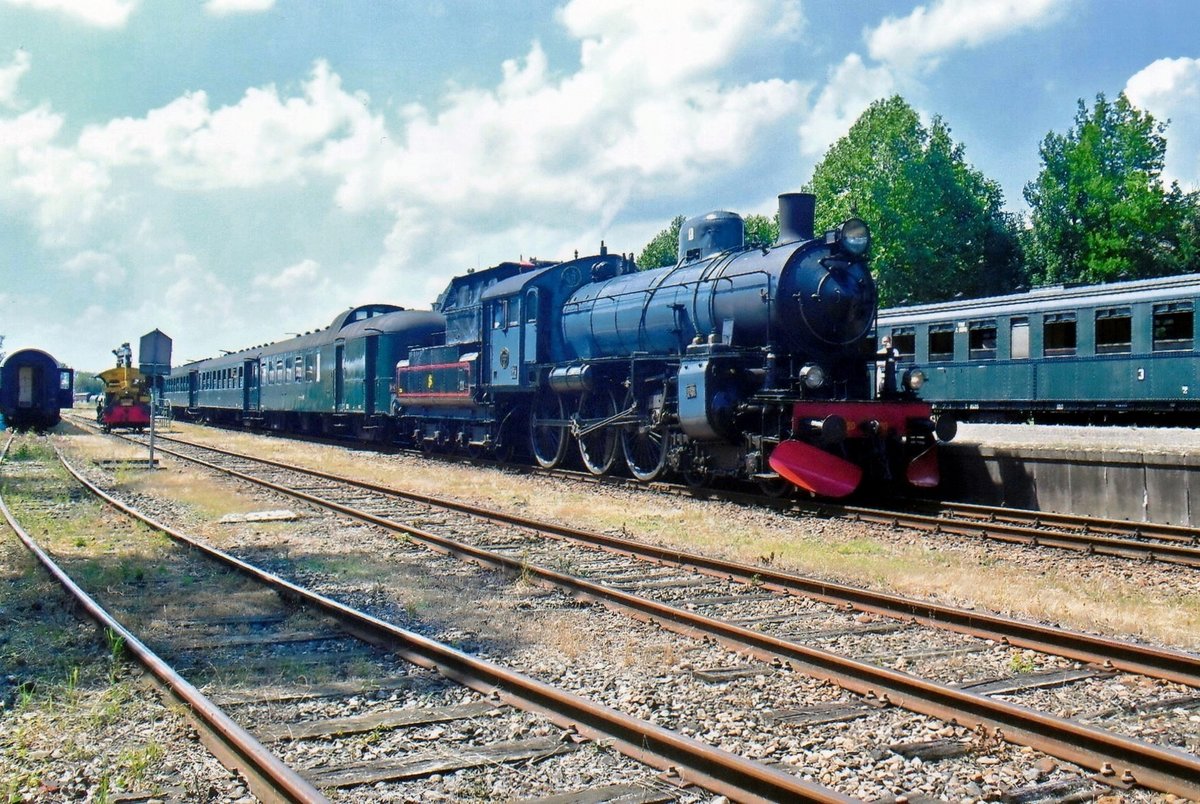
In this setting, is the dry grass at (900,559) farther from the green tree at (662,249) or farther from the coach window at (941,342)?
the green tree at (662,249)

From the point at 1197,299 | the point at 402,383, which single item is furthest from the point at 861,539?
the point at 402,383

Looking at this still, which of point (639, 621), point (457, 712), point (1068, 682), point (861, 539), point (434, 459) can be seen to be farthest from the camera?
point (434, 459)

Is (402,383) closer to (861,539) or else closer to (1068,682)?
(861,539)

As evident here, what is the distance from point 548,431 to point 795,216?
6408 mm

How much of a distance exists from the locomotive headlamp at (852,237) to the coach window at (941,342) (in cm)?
913

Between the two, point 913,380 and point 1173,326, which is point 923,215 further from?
point 913,380

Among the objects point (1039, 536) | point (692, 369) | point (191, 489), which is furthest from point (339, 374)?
point (1039, 536)

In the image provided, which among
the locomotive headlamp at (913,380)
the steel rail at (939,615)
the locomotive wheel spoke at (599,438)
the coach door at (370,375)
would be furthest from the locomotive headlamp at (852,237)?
the coach door at (370,375)

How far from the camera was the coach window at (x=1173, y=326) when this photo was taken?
1738 cm

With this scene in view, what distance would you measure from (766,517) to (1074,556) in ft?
12.1

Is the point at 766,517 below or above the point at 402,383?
below

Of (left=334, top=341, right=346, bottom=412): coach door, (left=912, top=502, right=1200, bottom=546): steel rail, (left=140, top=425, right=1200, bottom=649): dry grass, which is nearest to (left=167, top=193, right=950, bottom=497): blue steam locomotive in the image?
(left=912, top=502, right=1200, bottom=546): steel rail

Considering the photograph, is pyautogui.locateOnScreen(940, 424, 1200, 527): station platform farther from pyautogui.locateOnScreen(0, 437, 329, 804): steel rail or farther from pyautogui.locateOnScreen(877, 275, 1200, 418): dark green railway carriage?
pyautogui.locateOnScreen(0, 437, 329, 804): steel rail

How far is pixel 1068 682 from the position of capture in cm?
530
